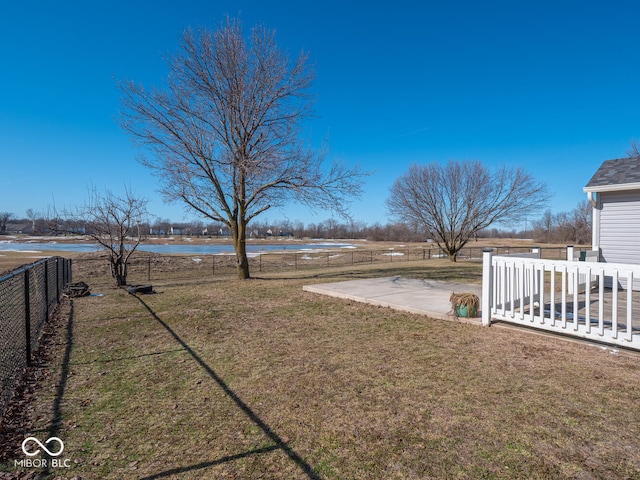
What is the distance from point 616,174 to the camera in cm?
915

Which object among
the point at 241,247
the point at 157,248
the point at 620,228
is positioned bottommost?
the point at 157,248

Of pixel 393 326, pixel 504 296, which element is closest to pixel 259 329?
pixel 393 326

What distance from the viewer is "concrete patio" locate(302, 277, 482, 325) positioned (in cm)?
645

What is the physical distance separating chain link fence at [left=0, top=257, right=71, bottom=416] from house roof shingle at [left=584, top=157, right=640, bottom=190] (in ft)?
39.0

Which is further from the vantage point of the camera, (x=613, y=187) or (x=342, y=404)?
(x=613, y=187)

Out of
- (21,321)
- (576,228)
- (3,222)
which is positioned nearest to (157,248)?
(21,321)

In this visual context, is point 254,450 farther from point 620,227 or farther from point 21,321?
point 620,227

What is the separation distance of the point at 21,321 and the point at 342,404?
527 centimetres

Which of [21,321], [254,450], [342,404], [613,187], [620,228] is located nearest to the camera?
[254,450]

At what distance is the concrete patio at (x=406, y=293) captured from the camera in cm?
645

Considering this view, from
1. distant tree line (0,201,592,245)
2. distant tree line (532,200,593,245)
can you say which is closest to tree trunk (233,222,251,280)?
distant tree line (0,201,592,245)

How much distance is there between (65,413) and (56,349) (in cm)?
248

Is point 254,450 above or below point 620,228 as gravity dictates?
below

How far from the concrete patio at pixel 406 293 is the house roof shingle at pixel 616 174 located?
4077mm
